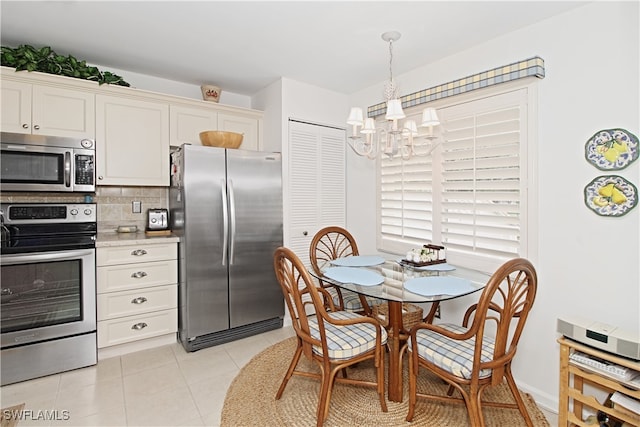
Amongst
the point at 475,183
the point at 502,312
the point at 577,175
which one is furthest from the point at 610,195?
the point at 502,312

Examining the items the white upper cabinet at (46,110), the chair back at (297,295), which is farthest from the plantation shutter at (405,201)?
the white upper cabinet at (46,110)

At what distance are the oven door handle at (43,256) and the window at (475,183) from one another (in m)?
Result: 2.57

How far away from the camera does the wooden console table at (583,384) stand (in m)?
1.54

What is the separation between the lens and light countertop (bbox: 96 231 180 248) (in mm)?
2578

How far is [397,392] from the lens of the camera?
6.76 feet

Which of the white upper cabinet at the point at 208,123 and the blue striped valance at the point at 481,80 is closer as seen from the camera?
the blue striped valance at the point at 481,80

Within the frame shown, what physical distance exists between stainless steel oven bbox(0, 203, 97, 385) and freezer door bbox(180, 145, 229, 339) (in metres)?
0.67

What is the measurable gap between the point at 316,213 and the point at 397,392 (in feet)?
6.17

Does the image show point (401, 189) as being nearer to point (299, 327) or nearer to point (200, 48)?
point (299, 327)

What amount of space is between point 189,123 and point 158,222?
0.97m

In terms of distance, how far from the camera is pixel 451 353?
1744 millimetres

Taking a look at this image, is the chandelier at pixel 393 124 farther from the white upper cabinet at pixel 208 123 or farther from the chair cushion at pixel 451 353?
the white upper cabinet at pixel 208 123

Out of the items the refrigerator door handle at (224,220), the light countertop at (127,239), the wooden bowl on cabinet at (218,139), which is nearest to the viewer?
the light countertop at (127,239)

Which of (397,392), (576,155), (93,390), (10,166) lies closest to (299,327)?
(397,392)
